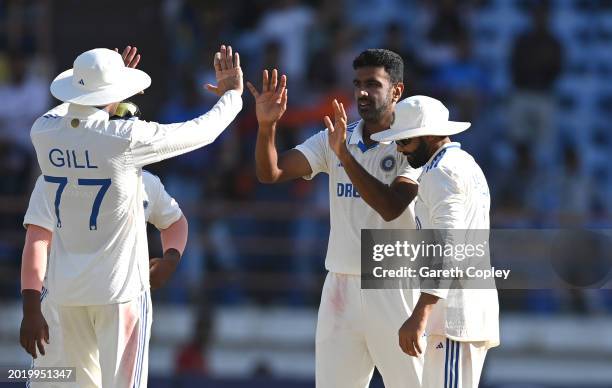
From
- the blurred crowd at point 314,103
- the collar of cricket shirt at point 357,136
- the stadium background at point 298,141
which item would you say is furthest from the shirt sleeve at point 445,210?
the blurred crowd at point 314,103

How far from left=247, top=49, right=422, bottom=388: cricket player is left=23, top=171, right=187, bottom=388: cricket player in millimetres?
589

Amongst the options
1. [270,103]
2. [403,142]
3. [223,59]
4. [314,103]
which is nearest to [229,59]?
[223,59]

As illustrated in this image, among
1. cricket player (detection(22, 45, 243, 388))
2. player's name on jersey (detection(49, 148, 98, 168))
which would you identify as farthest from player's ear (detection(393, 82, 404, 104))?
player's name on jersey (detection(49, 148, 98, 168))

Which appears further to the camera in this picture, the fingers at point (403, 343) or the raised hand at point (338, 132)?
the raised hand at point (338, 132)

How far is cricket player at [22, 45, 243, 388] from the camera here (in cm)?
648

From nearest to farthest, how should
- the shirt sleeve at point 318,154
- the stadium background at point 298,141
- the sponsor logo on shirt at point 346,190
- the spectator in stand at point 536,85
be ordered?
the sponsor logo on shirt at point 346,190 < the shirt sleeve at point 318,154 < the stadium background at point 298,141 < the spectator in stand at point 536,85

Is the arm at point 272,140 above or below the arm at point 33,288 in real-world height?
above

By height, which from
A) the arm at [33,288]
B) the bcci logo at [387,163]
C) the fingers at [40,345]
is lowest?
the fingers at [40,345]

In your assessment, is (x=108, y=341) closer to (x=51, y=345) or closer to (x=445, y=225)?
(x=51, y=345)

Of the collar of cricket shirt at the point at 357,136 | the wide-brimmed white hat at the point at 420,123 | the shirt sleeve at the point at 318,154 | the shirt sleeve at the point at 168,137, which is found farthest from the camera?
the shirt sleeve at the point at 318,154

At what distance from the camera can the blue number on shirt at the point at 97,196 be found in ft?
21.3

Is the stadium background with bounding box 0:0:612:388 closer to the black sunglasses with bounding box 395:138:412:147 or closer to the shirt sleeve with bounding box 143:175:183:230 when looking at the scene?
the shirt sleeve with bounding box 143:175:183:230

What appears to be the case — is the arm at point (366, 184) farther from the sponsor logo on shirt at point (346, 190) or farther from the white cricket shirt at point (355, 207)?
the sponsor logo on shirt at point (346, 190)

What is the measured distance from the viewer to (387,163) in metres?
7.24
